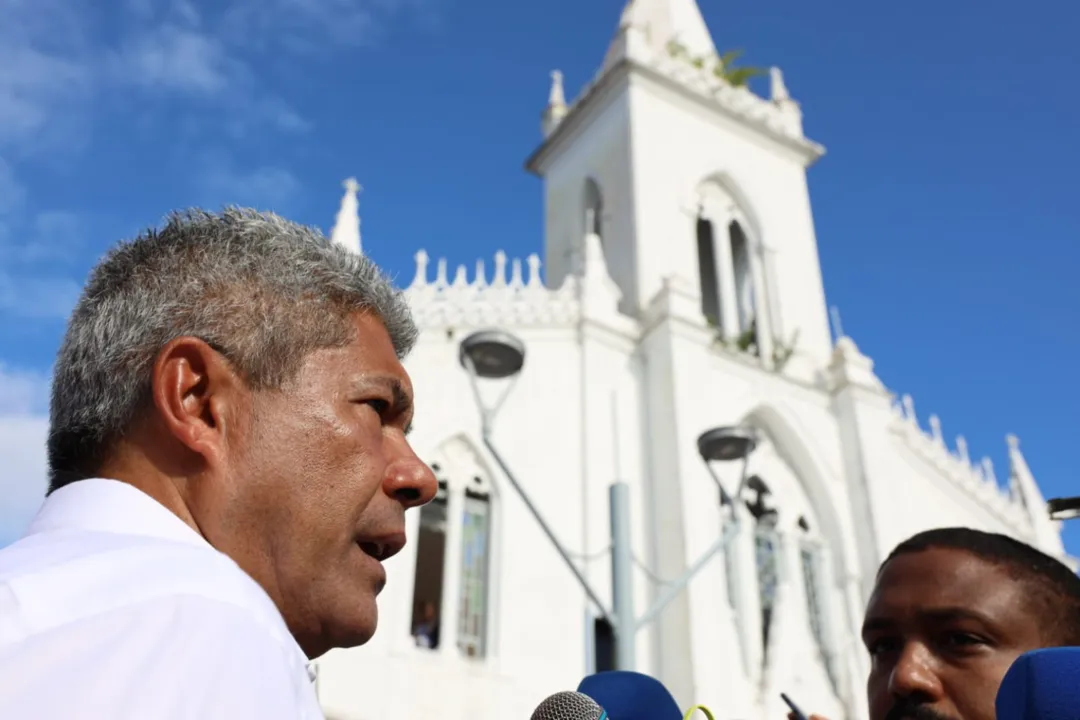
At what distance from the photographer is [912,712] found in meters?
2.19

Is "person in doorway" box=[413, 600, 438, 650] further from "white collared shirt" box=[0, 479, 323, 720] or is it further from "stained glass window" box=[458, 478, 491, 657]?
"white collared shirt" box=[0, 479, 323, 720]

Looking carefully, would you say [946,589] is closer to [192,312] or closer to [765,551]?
[192,312]

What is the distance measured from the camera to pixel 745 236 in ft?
60.3

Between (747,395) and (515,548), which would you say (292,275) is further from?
(747,395)

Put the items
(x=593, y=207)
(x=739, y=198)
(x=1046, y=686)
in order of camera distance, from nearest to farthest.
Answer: (x=1046, y=686), (x=593, y=207), (x=739, y=198)

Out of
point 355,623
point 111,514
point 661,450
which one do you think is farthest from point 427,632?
point 111,514

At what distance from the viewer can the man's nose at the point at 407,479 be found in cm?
156

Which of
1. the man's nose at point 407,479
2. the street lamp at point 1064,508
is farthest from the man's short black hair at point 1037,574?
the man's nose at point 407,479

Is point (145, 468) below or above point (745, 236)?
below

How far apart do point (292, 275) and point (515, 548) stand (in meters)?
10.7

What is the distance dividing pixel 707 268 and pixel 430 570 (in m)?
7.80

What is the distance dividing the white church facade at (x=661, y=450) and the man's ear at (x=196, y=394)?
590 cm

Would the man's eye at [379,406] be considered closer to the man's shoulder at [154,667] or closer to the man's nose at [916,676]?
the man's shoulder at [154,667]

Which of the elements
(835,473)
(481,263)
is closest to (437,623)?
(481,263)
